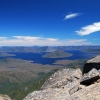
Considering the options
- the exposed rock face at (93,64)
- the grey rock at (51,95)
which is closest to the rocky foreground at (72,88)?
the grey rock at (51,95)

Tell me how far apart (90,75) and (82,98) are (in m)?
5.31

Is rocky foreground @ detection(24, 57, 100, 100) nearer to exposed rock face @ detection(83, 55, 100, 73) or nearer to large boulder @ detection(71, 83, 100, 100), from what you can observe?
large boulder @ detection(71, 83, 100, 100)

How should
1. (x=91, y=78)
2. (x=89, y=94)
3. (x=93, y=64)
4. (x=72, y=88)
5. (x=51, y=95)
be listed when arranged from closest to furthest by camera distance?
(x=89, y=94)
(x=51, y=95)
(x=72, y=88)
(x=91, y=78)
(x=93, y=64)

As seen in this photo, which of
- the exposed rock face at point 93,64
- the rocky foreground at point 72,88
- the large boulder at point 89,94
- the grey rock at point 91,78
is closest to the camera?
the large boulder at point 89,94

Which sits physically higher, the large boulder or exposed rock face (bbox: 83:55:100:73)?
exposed rock face (bbox: 83:55:100:73)

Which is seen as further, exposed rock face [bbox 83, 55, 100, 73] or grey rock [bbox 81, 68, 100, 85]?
exposed rock face [bbox 83, 55, 100, 73]

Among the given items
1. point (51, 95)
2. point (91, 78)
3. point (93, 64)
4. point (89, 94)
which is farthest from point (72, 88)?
point (93, 64)

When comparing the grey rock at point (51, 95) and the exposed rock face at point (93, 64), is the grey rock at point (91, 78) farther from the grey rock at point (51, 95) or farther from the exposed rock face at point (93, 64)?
the exposed rock face at point (93, 64)

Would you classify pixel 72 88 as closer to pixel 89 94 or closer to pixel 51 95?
pixel 51 95

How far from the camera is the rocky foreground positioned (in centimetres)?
1817

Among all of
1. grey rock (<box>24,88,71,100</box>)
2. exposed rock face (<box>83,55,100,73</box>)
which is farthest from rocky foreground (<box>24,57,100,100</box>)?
exposed rock face (<box>83,55,100,73</box>)

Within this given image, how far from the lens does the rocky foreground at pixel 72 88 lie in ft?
59.6

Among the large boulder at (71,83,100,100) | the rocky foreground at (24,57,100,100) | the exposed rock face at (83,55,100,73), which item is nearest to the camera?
the large boulder at (71,83,100,100)

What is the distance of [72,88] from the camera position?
21594mm
